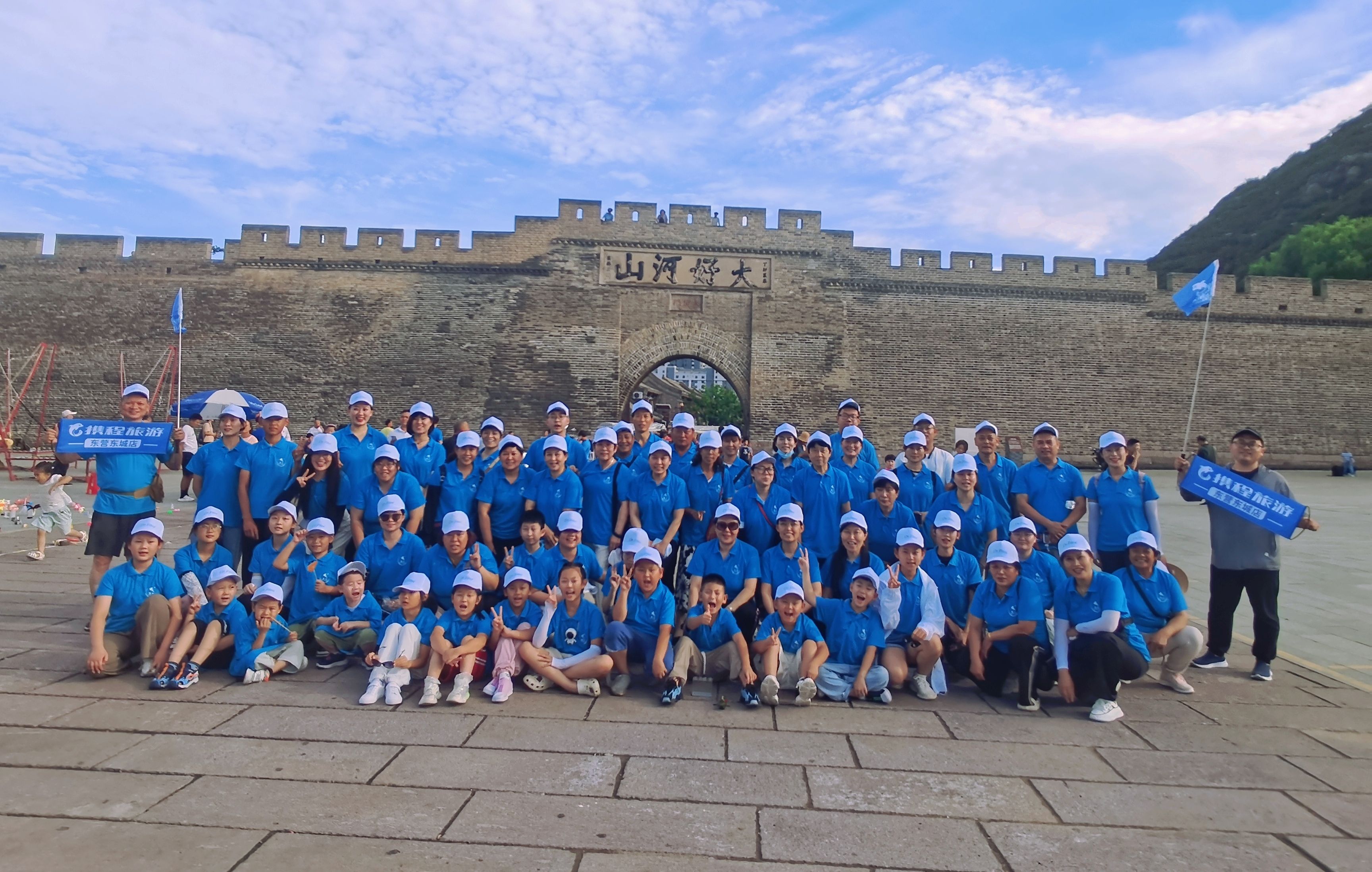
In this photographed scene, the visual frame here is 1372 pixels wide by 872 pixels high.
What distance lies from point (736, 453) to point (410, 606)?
2584 mm

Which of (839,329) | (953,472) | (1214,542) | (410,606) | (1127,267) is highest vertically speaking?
(1127,267)

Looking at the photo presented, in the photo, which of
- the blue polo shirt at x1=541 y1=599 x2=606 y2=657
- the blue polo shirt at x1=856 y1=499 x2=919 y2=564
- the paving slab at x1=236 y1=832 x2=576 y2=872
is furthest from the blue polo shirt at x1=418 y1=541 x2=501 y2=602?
the blue polo shirt at x1=856 y1=499 x2=919 y2=564

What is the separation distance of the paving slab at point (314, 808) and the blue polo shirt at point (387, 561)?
1.86 m

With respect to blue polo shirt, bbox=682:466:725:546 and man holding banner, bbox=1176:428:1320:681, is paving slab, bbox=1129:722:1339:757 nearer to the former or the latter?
man holding banner, bbox=1176:428:1320:681

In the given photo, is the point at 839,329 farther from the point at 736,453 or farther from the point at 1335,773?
the point at 1335,773

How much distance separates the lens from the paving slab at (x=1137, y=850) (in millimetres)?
2695

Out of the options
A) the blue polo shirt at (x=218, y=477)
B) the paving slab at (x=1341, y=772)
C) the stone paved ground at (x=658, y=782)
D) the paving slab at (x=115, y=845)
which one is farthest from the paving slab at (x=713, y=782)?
the blue polo shirt at (x=218, y=477)

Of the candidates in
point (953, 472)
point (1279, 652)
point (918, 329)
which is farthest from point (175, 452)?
point (918, 329)

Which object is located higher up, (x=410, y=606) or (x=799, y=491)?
(x=799, y=491)

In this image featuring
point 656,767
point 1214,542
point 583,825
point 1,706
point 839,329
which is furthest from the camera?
point 839,329

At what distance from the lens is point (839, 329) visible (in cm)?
1970

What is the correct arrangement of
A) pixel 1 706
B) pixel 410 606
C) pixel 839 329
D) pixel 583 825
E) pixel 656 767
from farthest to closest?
pixel 839 329 → pixel 410 606 → pixel 1 706 → pixel 656 767 → pixel 583 825

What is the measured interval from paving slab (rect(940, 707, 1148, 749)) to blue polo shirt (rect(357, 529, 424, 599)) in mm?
3240

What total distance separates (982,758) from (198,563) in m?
4.53
